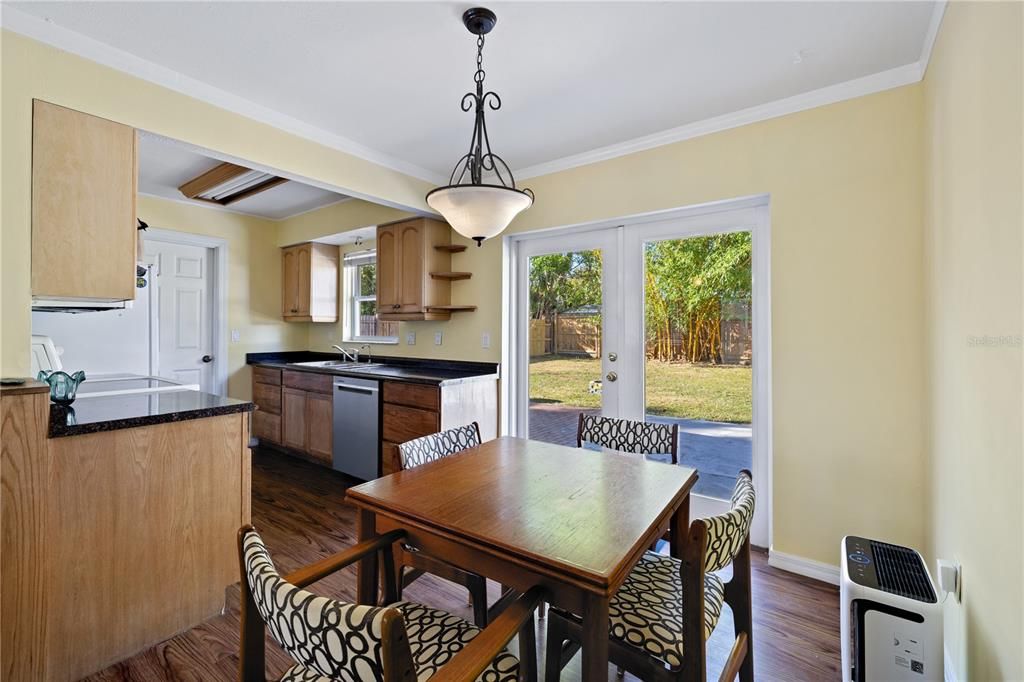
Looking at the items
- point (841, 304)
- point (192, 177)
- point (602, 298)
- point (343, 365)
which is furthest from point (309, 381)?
point (841, 304)

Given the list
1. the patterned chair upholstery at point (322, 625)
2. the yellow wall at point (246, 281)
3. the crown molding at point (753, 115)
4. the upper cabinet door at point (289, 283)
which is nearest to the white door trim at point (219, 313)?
the yellow wall at point (246, 281)

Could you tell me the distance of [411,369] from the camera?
405cm

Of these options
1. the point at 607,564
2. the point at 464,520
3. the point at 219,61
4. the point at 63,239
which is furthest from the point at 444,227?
the point at 607,564

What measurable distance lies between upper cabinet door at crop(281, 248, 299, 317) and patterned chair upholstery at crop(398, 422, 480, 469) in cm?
349

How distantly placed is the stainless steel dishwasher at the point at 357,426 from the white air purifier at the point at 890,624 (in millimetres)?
2919

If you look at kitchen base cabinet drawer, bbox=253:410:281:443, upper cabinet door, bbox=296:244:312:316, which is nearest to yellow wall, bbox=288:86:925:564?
upper cabinet door, bbox=296:244:312:316

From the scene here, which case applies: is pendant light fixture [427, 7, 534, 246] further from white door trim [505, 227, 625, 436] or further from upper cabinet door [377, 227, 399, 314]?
upper cabinet door [377, 227, 399, 314]

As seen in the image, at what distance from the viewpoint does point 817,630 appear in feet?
6.28

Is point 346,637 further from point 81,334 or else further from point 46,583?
point 81,334

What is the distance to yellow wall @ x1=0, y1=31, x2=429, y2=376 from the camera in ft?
5.75

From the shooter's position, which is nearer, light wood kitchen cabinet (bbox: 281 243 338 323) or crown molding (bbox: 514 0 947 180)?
crown molding (bbox: 514 0 947 180)

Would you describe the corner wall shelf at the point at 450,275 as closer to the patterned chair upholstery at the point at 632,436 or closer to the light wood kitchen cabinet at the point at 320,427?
the light wood kitchen cabinet at the point at 320,427

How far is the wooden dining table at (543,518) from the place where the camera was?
1.04 metres

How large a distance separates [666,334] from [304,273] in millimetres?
3735
